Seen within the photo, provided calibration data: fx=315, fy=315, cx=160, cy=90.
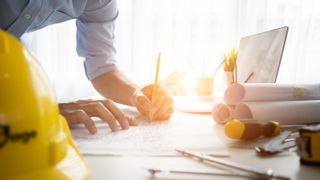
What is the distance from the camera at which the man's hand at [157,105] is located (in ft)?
2.12

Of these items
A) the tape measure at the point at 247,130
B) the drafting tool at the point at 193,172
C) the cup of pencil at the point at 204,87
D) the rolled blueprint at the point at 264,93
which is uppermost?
the rolled blueprint at the point at 264,93

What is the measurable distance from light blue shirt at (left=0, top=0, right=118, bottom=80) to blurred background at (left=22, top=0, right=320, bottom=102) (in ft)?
1.62

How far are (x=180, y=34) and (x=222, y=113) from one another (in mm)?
1025

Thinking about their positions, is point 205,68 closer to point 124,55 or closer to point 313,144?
point 124,55

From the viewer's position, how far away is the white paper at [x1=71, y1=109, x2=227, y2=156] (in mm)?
399

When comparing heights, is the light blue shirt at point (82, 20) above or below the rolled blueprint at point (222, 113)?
above

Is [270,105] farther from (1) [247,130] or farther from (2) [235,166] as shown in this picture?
(2) [235,166]

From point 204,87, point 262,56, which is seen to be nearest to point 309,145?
point 262,56

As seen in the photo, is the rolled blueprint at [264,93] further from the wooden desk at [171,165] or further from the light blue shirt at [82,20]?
the light blue shirt at [82,20]

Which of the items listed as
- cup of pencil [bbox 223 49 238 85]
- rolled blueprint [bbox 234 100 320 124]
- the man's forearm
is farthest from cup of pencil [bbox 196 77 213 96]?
rolled blueprint [bbox 234 100 320 124]

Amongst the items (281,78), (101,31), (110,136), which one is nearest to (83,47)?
(101,31)

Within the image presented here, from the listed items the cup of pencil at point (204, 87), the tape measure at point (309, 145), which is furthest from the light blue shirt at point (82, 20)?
the tape measure at point (309, 145)

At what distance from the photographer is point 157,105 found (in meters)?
0.65

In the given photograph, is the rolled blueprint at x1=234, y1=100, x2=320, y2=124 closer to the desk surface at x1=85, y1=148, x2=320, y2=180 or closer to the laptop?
the desk surface at x1=85, y1=148, x2=320, y2=180
